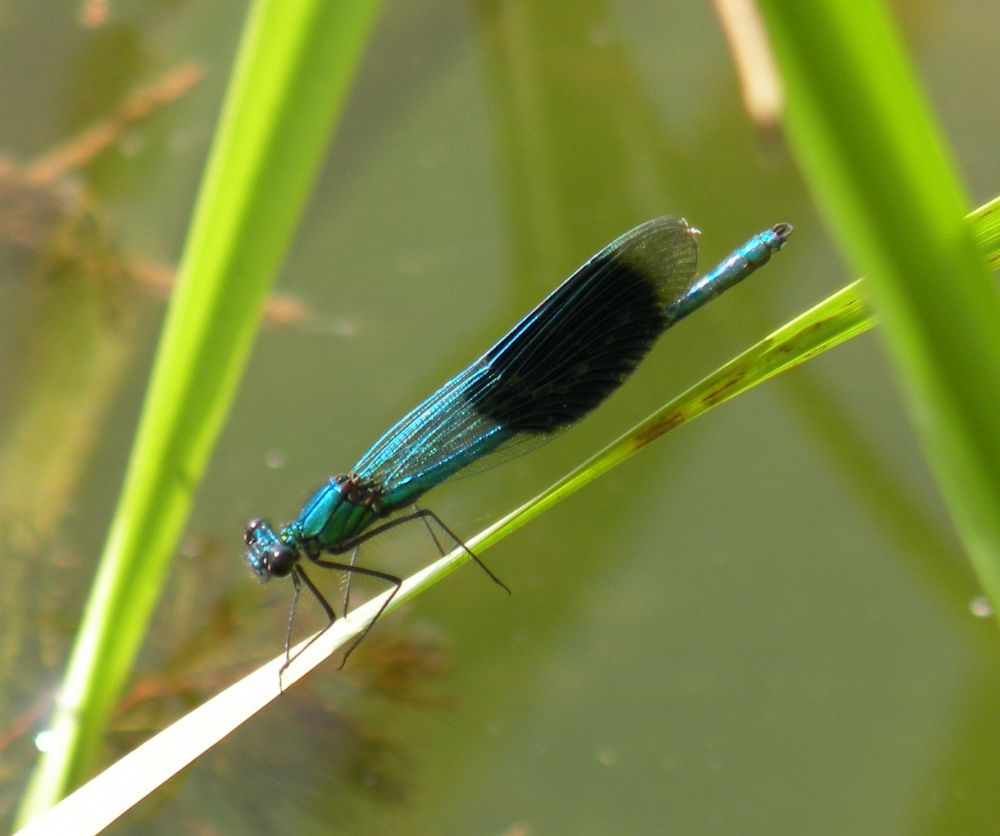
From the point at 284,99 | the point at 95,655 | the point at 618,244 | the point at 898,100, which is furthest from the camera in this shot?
the point at 618,244

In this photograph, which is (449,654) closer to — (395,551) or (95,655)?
(395,551)

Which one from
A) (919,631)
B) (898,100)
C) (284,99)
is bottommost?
(919,631)

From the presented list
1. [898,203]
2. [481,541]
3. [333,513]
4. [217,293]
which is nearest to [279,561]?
[333,513]

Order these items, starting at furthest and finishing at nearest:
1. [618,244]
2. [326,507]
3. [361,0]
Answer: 1. [326,507]
2. [618,244]
3. [361,0]

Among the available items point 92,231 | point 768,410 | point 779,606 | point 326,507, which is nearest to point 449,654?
point 326,507

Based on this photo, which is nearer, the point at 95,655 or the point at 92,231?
the point at 95,655

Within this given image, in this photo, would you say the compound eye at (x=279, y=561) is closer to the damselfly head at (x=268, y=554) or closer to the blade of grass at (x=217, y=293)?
the damselfly head at (x=268, y=554)
